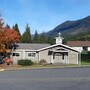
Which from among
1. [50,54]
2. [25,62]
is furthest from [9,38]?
[50,54]

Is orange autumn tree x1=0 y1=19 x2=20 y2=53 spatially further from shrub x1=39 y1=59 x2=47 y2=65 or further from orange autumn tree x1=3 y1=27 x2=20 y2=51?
shrub x1=39 y1=59 x2=47 y2=65

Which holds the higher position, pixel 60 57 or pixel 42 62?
pixel 60 57

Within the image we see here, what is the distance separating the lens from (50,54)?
67938 mm

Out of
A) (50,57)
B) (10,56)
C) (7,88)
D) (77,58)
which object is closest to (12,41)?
(10,56)

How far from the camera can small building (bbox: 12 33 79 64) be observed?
222 feet

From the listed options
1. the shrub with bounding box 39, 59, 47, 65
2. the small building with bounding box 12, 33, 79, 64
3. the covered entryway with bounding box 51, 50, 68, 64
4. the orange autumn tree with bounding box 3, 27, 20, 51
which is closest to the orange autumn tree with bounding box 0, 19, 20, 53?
the orange autumn tree with bounding box 3, 27, 20, 51

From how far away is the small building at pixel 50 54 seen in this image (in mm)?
67750

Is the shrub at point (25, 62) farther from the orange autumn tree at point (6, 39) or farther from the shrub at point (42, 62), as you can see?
the orange autumn tree at point (6, 39)

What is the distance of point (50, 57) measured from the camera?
67812 millimetres

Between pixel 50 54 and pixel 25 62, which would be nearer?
pixel 25 62

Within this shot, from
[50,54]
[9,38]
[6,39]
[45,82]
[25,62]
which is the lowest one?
[45,82]

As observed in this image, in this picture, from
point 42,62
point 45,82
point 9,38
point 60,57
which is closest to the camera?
point 45,82

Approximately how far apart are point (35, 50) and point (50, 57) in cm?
308

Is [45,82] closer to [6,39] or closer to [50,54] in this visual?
[6,39]
